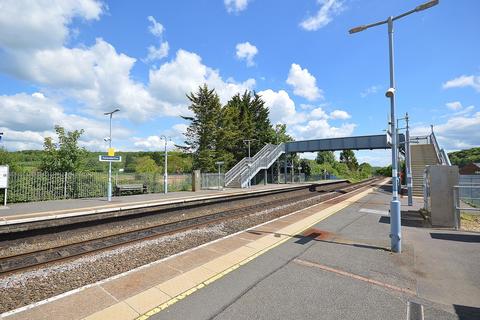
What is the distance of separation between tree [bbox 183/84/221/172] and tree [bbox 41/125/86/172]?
824 inches

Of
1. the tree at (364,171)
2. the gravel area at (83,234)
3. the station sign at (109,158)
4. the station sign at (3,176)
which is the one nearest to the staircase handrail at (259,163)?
the station sign at (109,158)

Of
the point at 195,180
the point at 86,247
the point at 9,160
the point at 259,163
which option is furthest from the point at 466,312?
the point at 259,163

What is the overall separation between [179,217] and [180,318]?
446 inches

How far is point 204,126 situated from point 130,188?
20.4m

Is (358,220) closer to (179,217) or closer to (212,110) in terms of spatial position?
(179,217)

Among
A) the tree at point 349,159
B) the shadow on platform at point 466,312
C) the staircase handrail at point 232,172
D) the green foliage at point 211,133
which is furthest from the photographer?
the tree at point 349,159

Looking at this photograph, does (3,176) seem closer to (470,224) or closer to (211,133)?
(470,224)

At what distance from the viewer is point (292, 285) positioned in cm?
529

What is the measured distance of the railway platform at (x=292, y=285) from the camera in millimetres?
4328

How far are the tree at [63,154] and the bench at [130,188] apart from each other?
10.8ft

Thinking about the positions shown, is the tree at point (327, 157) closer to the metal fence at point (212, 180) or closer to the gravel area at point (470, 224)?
the metal fence at point (212, 180)

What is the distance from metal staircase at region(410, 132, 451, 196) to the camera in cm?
2564

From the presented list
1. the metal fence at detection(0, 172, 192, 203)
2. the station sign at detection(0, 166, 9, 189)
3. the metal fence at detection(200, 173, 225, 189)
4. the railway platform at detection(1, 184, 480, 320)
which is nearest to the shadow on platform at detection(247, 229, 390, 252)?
the railway platform at detection(1, 184, 480, 320)

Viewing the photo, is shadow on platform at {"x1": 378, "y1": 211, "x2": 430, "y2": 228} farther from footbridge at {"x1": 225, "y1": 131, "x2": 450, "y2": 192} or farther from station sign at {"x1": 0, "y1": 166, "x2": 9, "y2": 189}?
station sign at {"x1": 0, "y1": 166, "x2": 9, "y2": 189}
